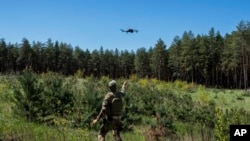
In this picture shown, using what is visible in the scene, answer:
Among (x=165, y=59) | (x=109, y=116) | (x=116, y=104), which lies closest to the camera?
(x=116, y=104)

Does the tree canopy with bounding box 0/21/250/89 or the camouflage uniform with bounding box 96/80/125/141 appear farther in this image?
the tree canopy with bounding box 0/21/250/89

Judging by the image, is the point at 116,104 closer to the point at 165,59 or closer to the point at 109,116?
the point at 109,116

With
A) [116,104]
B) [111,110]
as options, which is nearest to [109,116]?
[111,110]

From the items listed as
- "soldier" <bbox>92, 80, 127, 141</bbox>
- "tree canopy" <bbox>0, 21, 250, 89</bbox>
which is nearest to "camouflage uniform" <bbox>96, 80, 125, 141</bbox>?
"soldier" <bbox>92, 80, 127, 141</bbox>

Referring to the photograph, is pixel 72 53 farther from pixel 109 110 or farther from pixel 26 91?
pixel 109 110

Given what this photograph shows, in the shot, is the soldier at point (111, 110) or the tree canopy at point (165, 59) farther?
the tree canopy at point (165, 59)

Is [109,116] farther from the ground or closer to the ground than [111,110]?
closer to the ground

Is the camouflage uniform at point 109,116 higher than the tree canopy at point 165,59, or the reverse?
the tree canopy at point 165,59

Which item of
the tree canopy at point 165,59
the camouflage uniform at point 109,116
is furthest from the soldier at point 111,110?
the tree canopy at point 165,59

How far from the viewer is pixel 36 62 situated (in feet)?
390

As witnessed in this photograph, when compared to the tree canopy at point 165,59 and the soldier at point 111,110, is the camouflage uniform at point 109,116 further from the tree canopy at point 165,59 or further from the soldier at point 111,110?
the tree canopy at point 165,59

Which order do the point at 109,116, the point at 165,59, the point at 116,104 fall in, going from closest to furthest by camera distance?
1. the point at 116,104
2. the point at 109,116
3. the point at 165,59

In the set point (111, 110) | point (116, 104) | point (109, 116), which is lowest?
point (109, 116)

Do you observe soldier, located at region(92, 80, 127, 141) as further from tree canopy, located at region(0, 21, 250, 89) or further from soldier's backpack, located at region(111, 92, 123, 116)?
tree canopy, located at region(0, 21, 250, 89)
